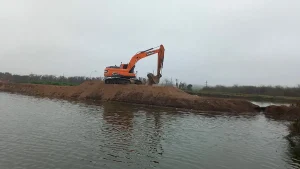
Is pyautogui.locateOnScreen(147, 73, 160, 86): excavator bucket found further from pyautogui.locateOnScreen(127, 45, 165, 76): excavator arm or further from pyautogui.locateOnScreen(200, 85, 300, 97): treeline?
pyautogui.locateOnScreen(200, 85, 300, 97): treeline

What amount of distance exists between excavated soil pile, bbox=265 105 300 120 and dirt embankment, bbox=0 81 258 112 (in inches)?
75.0

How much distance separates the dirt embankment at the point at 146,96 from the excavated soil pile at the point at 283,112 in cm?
190

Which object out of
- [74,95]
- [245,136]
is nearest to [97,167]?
[245,136]

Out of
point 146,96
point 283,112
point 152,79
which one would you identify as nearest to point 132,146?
point 146,96

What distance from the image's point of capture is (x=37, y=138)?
1266cm

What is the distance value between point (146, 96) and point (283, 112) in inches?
641

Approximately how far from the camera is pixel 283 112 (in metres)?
29.7

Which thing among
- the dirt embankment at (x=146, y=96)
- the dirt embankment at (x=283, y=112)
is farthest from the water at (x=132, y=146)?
the dirt embankment at (x=146, y=96)

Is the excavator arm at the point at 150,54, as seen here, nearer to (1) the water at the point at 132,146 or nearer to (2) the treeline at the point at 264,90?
(1) the water at the point at 132,146

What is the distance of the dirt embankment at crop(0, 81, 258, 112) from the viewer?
3116cm

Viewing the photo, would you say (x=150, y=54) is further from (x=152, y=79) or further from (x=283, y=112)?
(x=283, y=112)

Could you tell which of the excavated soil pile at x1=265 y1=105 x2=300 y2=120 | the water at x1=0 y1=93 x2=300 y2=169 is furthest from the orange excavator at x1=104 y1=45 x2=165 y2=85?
the water at x1=0 y1=93 x2=300 y2=169

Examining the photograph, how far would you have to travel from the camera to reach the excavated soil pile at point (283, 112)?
88.8 ft

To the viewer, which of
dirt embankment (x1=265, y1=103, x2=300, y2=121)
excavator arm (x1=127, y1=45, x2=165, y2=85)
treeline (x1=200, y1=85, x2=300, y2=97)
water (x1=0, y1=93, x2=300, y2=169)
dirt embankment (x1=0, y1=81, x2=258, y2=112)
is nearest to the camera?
water (x1=0, y1=93, x2=300, y2=169)
